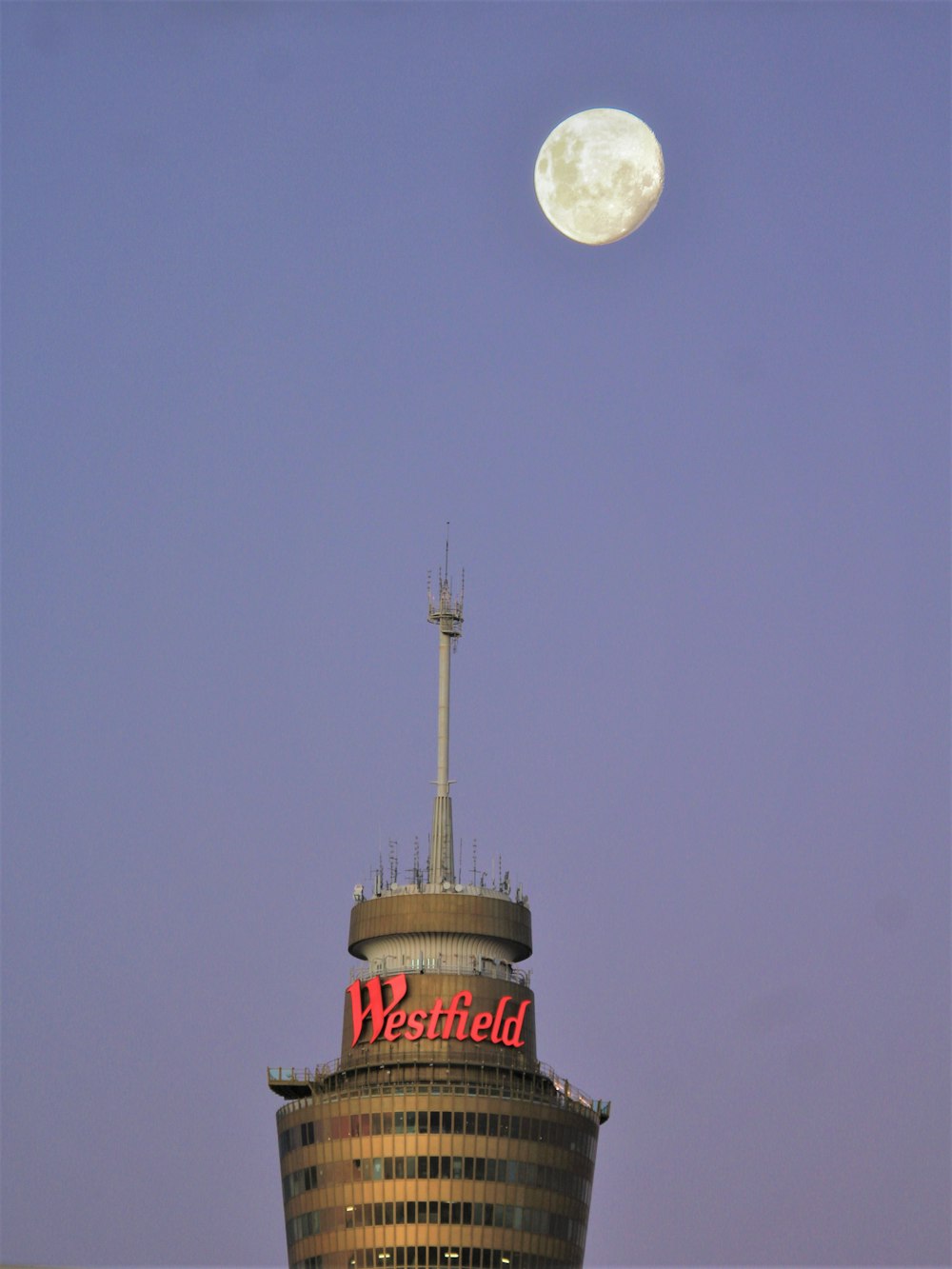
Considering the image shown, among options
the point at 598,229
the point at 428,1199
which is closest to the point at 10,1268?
the point at 598,229

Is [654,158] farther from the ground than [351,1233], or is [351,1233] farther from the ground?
[654,158]

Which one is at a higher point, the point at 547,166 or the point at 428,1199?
the point at 547,166

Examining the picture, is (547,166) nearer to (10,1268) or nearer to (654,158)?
(654,158)

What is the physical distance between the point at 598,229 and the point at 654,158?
24.5 ft

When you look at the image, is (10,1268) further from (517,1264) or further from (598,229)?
(517,1264)

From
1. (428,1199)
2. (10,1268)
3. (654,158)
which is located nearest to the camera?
(10,1268)

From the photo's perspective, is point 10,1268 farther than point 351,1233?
No

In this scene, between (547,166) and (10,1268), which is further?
(547,166)

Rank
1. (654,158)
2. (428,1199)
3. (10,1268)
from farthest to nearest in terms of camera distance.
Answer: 1. (428,1199)
2. (654,158)
3. (10,1268)

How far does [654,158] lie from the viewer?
502 ft

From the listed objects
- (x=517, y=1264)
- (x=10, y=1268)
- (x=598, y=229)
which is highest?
(x=598, y=229)

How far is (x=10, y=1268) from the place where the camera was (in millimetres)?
77000

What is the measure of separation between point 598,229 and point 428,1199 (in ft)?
350

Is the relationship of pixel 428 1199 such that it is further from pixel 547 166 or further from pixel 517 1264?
pixel 547 166
